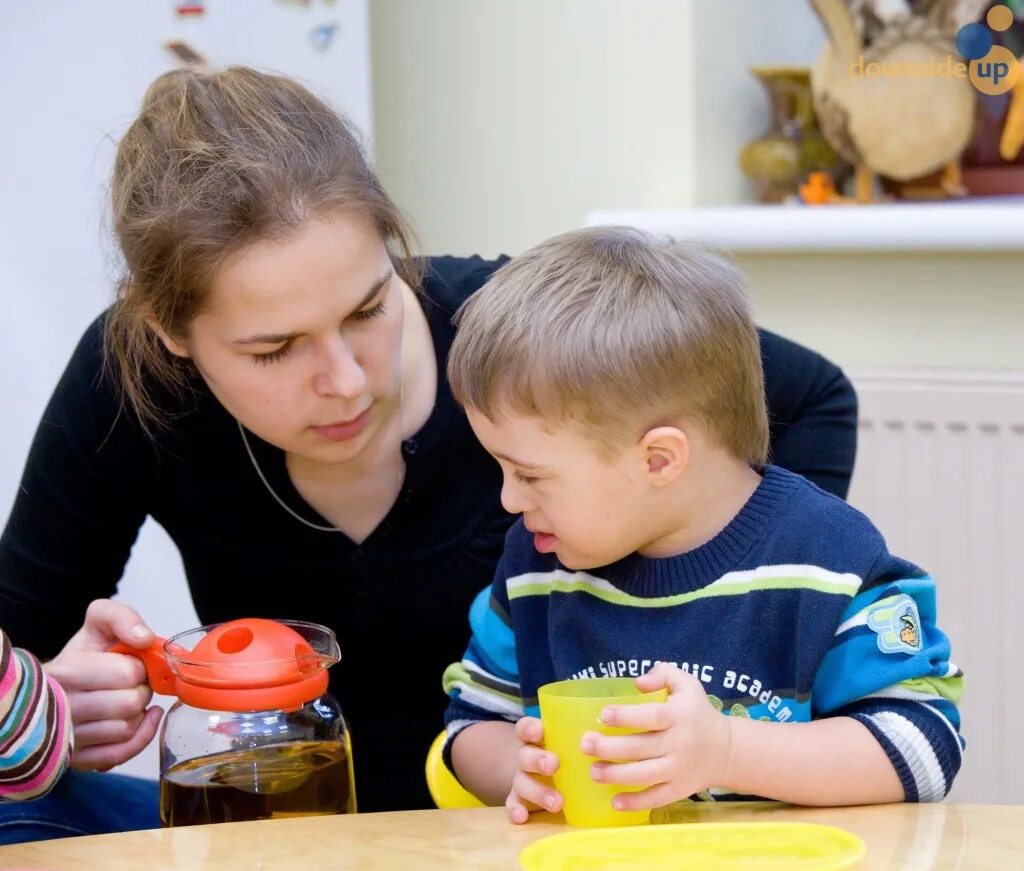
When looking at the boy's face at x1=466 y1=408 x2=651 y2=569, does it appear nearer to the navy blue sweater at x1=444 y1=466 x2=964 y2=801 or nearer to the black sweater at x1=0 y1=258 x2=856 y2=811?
the navy blue sweater at x1=444 y1=466 x2=964 y2=801

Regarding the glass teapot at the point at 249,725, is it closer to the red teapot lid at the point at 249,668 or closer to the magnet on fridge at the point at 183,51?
the red teapot lid at the point at 249,668

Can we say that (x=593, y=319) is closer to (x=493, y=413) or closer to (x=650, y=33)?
(x=493, y=413)

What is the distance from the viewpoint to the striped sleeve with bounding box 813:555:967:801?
89 cm

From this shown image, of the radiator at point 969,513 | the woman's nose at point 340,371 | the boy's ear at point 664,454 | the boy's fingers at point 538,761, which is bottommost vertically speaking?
the radiator at point 969,513

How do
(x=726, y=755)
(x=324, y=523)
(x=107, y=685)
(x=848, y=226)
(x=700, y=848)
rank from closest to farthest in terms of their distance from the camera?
(x=700, y=848), (x=726, y=755), (x=107, y=685), (x=324, y=523), (x=848, y=226)

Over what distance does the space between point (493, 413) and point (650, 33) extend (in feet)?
3.88

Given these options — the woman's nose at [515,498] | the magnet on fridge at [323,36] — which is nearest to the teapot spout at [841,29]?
the magnet on fridge at [323,36]

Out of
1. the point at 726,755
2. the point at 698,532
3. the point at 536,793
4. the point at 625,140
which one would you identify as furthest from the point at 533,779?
the point at 625,140

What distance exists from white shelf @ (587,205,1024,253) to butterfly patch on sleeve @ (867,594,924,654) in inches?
36.1

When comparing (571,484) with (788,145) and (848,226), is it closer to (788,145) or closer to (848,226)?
(848,226)

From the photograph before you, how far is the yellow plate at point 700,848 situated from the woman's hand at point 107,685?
0.41 metres

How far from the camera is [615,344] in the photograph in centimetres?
92

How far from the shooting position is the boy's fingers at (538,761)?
84 cm

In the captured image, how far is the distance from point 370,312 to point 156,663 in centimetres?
32
